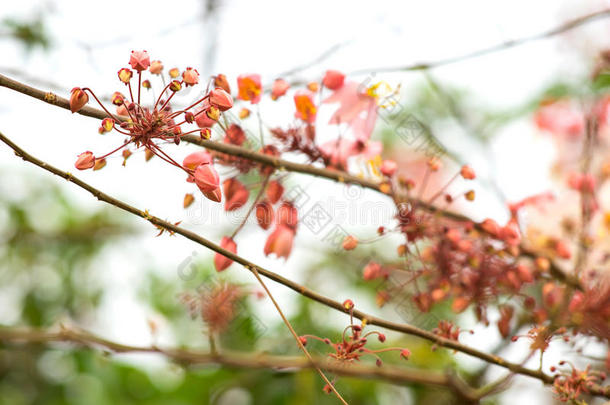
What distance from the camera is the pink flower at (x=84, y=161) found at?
2.56 feet

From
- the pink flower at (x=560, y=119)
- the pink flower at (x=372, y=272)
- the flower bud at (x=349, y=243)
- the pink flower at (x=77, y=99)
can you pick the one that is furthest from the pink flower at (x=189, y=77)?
the pink flower at (x=560, y=119)

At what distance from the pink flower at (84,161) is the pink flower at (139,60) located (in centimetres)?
12

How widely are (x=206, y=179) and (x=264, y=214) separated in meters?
0.29

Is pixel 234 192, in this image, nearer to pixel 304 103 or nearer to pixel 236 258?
pixel 304 103

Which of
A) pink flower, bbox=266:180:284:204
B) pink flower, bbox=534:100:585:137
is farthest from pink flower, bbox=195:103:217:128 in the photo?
pink flower, bbox=534:100:585:137

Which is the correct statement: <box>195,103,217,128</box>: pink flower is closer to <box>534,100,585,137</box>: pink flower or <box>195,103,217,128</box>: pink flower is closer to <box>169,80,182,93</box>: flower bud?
<box>169,80,182,93</box>: flower bud

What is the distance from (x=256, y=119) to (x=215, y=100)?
0.94 feet

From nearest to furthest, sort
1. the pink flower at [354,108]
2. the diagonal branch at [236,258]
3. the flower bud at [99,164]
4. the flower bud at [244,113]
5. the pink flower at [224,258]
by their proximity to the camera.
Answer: the diagonal branch at [236,258] → the flower bud at [99,164] → the pink flower at [224,258] → the flower bud at [244,113] → the pink flower at [354,108]

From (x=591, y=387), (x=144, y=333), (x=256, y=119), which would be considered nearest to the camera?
(x=591, y=387)

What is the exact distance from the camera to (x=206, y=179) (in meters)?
0.80

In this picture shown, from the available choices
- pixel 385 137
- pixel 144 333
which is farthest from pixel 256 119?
pixel 385 137

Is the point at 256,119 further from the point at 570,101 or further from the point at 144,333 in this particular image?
the point at 570,101

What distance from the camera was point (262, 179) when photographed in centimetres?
109

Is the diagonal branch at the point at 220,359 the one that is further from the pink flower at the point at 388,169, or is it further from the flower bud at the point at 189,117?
the flower bud at the point at 189,117
